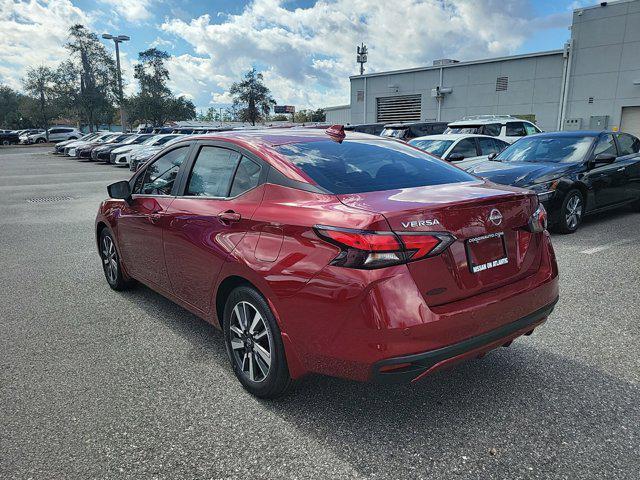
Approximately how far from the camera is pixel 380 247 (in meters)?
2.32

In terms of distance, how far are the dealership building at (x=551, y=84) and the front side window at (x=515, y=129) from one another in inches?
507

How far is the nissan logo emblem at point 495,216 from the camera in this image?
2.65 meters

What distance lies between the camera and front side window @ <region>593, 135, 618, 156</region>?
8016 millimetres

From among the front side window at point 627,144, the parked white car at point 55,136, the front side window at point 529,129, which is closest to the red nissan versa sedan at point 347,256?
the front side window at point 627,144

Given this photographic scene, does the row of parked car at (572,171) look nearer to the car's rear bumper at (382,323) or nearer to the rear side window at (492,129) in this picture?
the car's rear bumper at (382,323)

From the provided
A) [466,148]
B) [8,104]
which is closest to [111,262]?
[466,148]

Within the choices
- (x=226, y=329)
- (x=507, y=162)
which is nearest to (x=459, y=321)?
(x=226, y=329)

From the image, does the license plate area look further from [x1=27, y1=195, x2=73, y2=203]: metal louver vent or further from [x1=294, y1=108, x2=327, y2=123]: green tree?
[x1=294, y1=108, x2=327, y2=123]: green tree

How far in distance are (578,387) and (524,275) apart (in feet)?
2.92

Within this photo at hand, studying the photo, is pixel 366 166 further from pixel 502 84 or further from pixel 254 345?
pixel 502 84

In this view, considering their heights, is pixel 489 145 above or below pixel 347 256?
above

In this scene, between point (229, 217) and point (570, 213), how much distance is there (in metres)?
6.21

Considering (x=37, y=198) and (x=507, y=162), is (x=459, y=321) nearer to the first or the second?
(x=507, y=162)

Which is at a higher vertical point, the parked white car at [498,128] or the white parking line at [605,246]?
the parked white car at [498,128]
